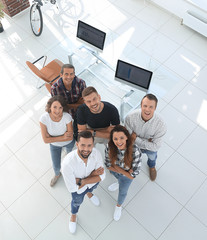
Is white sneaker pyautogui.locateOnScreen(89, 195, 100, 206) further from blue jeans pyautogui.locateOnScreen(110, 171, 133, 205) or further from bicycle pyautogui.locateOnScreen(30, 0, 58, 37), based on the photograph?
bicycle pyautogui.locateOnScreen(30, 0, 58, 37)

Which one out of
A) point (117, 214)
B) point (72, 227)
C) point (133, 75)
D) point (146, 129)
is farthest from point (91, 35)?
point (72, 227)

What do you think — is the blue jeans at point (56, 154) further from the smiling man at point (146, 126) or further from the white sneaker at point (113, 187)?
the smiling man at point (146, 126)

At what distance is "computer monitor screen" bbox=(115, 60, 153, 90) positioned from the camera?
3.39m

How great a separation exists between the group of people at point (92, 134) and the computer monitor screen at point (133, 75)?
1.65 feet

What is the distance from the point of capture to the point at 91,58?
165 inches

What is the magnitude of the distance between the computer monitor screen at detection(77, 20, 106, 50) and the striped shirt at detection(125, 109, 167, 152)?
1.23m

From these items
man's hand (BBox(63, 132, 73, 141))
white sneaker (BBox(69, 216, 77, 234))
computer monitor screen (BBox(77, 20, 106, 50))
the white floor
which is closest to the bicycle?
the white floor

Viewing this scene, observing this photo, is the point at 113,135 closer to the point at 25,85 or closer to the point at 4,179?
the point at 4,179

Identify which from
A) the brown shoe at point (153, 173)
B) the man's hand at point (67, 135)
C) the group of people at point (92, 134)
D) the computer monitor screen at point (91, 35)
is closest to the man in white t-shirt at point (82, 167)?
the group of people at point (92, 134)

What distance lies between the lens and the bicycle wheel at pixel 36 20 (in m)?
5.26

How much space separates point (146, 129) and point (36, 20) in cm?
354

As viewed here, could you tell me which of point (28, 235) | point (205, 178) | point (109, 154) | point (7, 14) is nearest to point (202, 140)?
point (205, 178)

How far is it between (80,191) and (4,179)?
142 centimetres

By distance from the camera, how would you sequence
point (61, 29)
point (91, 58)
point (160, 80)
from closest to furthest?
point (160, 80), point (91, 58), point (61, 29)
